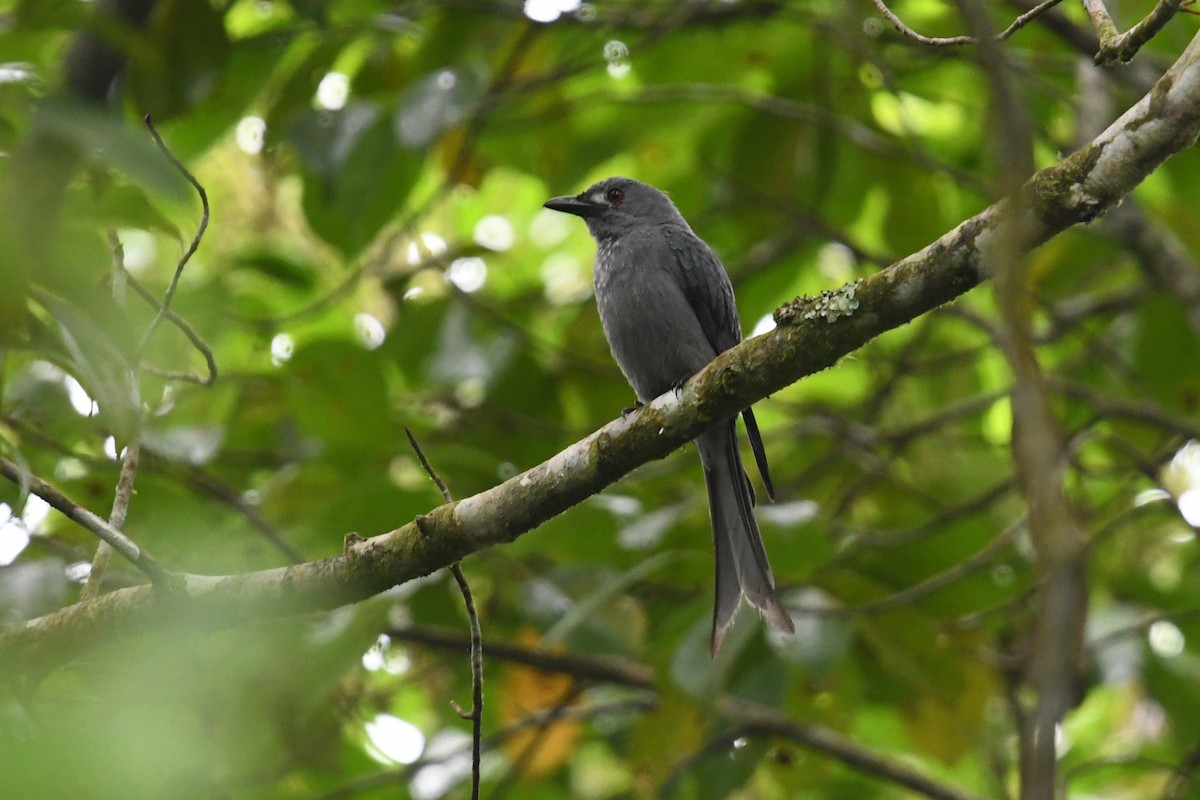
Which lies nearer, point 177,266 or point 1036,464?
point 1036,464

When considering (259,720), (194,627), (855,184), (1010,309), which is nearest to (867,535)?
(855,184)

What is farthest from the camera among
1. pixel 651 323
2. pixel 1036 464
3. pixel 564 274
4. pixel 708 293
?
pixel 564 274

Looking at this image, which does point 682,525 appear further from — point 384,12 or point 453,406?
point 384,12

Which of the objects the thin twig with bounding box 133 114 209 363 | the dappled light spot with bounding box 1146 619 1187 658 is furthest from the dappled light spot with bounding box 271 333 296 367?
the dappled light spot with bounding box 1146 619 1187 658

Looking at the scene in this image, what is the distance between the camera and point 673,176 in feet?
19.4

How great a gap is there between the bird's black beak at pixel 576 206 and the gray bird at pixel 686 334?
1.8 inches

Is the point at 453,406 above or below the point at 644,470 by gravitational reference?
above

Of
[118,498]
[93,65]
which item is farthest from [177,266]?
[93,65]

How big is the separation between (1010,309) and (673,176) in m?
4.90

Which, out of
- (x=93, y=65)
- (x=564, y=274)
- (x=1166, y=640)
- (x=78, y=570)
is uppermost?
(x=93, y=65)

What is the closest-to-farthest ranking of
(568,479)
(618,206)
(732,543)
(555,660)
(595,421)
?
1. (568,479)
2. (732,543)
3. (555,660)
4. (618,206)
5. (595,421)

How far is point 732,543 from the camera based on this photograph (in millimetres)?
3998

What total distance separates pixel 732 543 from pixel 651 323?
863 mm

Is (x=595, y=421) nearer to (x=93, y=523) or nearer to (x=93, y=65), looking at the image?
(x=93, y=65)
